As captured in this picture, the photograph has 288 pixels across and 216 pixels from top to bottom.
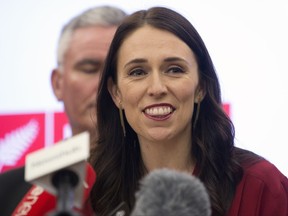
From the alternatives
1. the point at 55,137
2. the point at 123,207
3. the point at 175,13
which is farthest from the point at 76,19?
the point at 123,207

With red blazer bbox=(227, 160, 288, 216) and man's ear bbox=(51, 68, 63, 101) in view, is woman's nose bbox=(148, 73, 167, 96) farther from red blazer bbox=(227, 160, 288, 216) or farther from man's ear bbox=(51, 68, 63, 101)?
man's ear bbox=(51, 68, 63, 101)

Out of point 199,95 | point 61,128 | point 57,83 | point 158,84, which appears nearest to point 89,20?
point 57,83

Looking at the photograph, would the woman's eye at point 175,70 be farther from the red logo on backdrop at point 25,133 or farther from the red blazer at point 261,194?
the red logo on backdrop at point 25,133

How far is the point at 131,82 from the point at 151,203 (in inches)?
34.2

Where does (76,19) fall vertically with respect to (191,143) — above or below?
above

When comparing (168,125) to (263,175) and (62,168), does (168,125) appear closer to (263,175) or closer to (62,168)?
(263,175)

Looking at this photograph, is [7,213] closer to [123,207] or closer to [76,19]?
[123,207]

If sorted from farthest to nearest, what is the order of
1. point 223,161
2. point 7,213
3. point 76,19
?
point 76,19
point 223,161
point 7,213

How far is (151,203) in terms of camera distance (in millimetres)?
1073

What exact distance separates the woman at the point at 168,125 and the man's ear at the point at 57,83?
808 millimetres

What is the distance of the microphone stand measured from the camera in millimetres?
1009

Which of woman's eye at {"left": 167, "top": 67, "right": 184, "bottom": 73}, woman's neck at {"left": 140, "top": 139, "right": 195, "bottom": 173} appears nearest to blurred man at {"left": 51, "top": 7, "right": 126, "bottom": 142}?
woman's neck at {"left": 140, "top": 139, "right": 195, "bottom": 173}

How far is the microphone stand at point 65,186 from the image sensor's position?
101cm

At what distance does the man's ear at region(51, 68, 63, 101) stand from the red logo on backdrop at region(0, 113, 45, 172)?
124 millimetres
